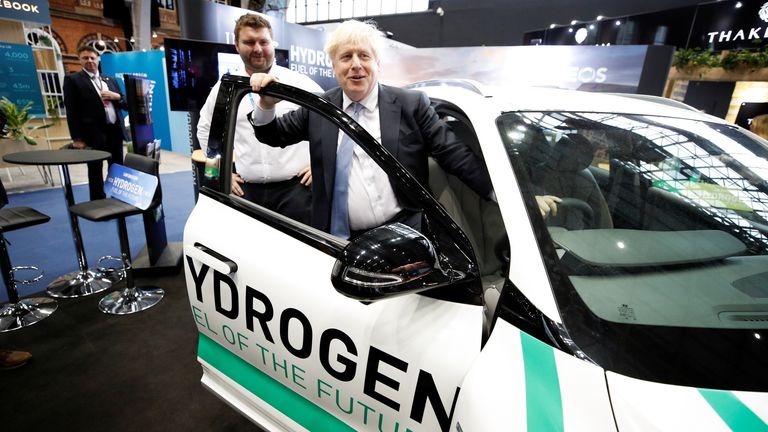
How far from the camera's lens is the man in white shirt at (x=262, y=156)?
232 cm

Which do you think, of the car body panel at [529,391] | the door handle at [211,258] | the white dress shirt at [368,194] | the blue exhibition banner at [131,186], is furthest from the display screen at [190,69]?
the car body panel at [529,391]

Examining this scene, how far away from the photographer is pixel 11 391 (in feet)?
6.56

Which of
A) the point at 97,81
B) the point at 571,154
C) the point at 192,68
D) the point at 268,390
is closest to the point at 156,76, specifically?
the point at 97,81

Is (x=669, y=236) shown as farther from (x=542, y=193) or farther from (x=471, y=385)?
(x=471, y=385)

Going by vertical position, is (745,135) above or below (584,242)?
above

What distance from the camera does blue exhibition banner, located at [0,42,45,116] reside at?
19.1 feet

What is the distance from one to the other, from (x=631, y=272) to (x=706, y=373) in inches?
9.4

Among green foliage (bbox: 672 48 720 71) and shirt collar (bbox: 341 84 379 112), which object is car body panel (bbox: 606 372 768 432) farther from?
green foliage (bbox: 672 48 720 71)

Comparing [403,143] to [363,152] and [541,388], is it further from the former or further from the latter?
[541,388]

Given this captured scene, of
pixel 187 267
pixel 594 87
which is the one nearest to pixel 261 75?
pixel 187 267

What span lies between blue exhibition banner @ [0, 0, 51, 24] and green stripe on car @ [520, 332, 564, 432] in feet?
26.7

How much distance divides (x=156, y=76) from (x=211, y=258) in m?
8.94

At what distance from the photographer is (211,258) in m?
1.29

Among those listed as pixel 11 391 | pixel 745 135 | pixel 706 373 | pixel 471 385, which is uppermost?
pixel 745 135
